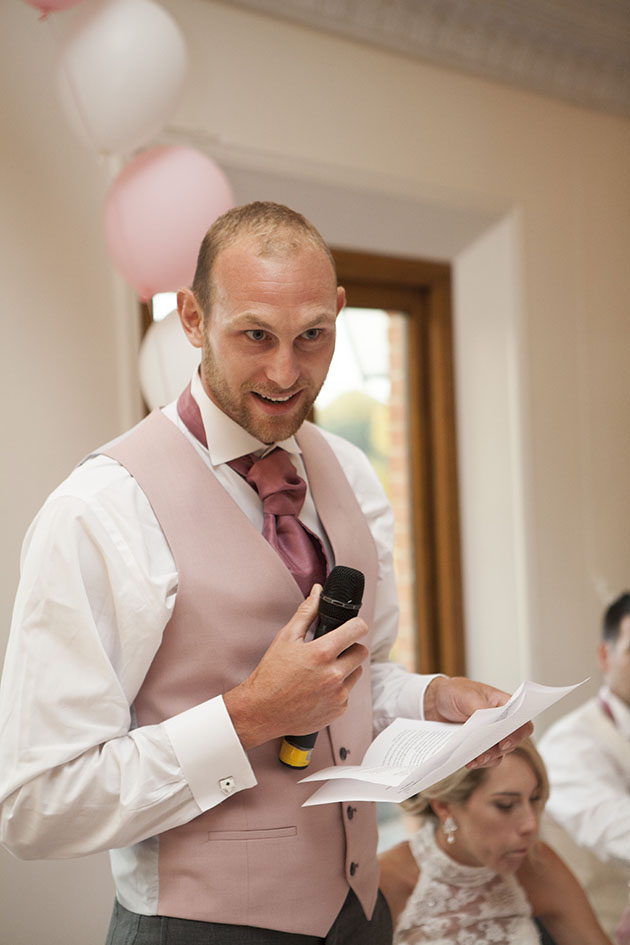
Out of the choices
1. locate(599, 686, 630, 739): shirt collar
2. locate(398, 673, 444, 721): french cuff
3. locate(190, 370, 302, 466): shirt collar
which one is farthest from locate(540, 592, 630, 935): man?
locate(190, 370, 302, 466): shirt collar

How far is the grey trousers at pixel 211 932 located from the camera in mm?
1167

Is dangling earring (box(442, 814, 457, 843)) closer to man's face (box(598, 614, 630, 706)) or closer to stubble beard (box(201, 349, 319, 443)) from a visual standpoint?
man's face (box(598, 614, 630, 706))

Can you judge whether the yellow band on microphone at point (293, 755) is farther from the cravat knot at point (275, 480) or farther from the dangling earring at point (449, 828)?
the dangling earring at point (449, 828)

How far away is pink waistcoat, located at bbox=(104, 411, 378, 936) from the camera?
1166mm

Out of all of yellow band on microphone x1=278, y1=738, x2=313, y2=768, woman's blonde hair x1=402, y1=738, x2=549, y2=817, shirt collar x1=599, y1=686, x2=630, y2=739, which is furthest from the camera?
shirt collar x1=599, y1=686, x2=630, y2=739

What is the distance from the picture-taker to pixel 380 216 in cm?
292

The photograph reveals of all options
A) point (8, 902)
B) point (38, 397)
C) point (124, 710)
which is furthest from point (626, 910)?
point (38, 397)

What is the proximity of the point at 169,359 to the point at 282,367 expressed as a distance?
0.75 meters

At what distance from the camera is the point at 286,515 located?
1.27m

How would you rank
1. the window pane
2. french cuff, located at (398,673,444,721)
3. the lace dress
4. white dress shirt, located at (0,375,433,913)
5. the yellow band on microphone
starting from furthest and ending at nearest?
the window pane < the lace dress < french cuff, located at (398,673,444,721) < the yellow band on microphone < white dress shirt, located at (0,375,433,913)

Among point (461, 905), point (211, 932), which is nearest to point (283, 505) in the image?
point (211, 932)

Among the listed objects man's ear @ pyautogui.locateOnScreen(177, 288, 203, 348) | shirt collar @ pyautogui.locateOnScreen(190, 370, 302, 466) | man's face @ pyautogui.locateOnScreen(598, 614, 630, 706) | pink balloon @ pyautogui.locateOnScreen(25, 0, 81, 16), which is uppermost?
pink balloon @ pyautogui.locateOnScreen(25, 0, 81, 16)

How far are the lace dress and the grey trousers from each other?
44cm

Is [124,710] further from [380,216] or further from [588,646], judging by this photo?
[588,646]
